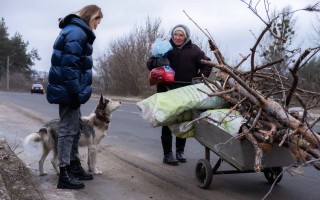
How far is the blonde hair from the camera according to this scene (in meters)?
5.75

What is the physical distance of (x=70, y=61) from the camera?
17.7ft

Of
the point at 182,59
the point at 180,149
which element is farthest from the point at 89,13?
the point at 180,149

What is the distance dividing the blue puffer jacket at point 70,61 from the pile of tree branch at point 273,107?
153cm

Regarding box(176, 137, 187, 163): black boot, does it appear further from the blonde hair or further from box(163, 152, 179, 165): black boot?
the blonde hair

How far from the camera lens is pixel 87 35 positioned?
5.65 m

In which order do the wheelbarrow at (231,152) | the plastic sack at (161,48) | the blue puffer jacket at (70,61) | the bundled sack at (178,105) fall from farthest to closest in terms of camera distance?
the plastic sack at (161,48) < the bundled sack at (178,105) < the blue puffer jacket at (70,61) < the wheelbarrow at (231,152)

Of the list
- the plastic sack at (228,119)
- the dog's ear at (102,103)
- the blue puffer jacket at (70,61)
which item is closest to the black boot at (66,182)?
the blue puffer jacket at (70,61)

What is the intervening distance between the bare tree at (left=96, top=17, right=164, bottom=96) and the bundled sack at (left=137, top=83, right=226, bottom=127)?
109 feet

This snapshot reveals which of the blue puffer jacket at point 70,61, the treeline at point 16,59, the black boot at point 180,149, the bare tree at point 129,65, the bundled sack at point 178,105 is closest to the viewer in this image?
the blue puffer jacket at point 70,61

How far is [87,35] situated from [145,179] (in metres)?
2.17

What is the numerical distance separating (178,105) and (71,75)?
4.81ft

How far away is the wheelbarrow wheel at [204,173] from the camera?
5933 mm

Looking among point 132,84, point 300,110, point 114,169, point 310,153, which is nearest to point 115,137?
point 114,169

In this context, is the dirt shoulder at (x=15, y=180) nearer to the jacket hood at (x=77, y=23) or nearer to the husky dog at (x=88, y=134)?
Answer: the husky dog at (x=88, y=134)
